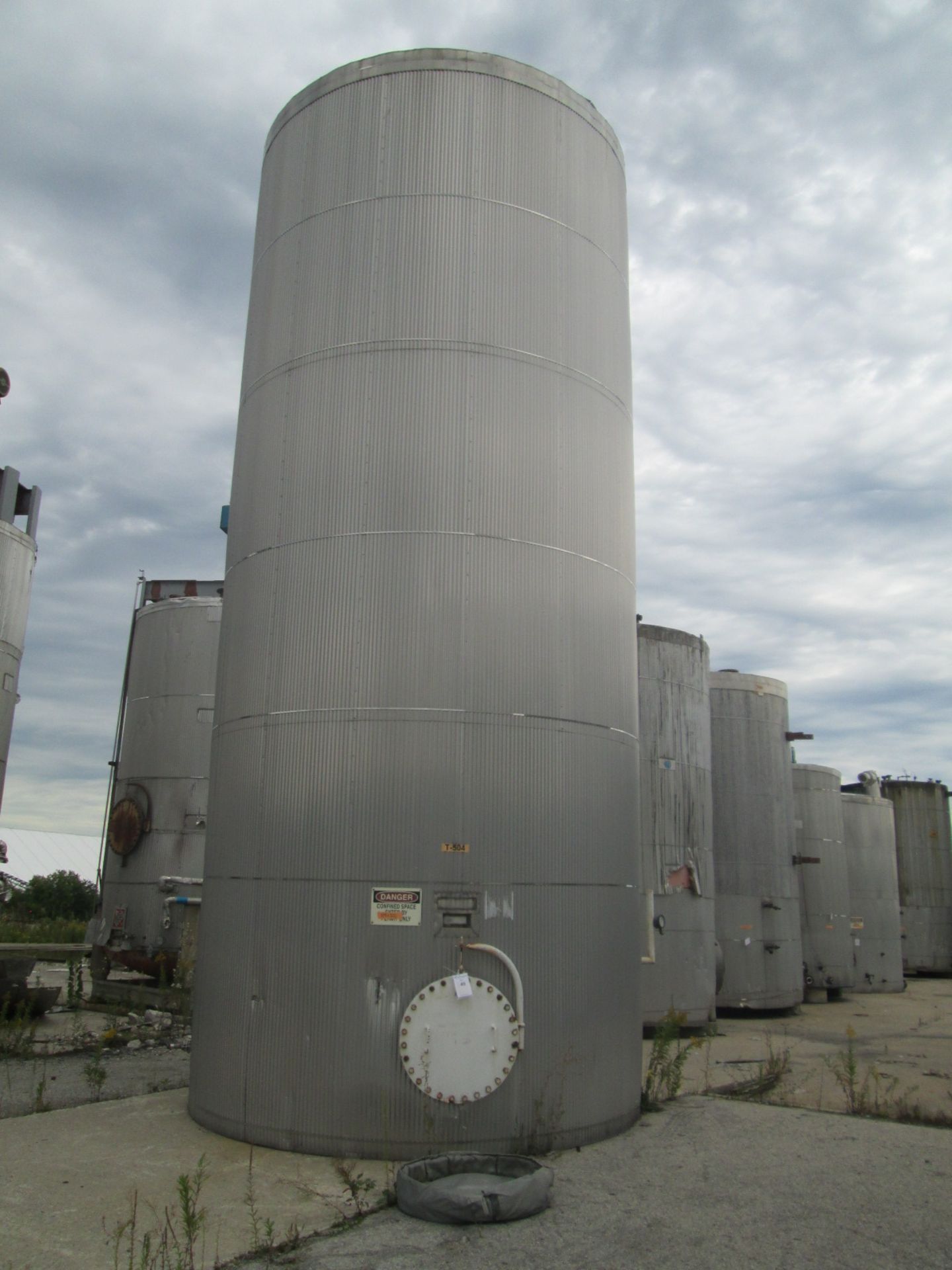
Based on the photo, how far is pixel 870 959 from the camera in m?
26.0

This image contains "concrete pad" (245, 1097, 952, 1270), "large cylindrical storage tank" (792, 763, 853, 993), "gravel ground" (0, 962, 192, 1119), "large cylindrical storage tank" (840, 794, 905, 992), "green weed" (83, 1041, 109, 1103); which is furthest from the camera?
"large cylindrical storage tank" (840, 794, 905, 992)

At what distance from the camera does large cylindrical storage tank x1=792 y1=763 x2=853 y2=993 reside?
2297 centimetres

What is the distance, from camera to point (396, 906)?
24.7 feet

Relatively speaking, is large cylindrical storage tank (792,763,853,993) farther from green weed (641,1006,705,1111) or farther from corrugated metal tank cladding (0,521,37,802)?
corrugated metal tank cladding (0,521,37,802)

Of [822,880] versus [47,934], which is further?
[47,934]

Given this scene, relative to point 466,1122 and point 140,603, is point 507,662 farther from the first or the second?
point 140,603

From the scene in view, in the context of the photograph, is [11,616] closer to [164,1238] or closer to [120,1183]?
A: [120,1183]

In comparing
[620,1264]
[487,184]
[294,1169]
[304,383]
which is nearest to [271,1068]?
[294,1169]

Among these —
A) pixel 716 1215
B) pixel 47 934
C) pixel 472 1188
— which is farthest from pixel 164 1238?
pixel 47 934

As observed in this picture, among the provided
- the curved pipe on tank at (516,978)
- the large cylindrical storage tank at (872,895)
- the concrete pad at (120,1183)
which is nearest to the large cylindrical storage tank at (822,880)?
the large cylindrical storage tank at (872,895)

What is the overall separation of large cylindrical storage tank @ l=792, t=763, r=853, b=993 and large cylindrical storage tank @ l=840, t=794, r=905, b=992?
1.31 m

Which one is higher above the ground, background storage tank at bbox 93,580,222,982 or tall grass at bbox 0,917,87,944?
background storage tank at bbox 93,580,222,982

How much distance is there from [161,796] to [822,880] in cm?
1538

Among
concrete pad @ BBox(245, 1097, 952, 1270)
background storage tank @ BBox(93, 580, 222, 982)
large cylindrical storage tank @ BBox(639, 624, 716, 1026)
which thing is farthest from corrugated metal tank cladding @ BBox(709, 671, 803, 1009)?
concrete pad @ BBox(245, 1097, 952, 1270)
